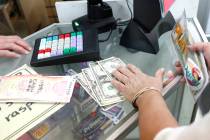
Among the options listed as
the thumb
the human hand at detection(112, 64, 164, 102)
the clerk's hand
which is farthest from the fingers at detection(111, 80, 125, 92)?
the clerk's hand

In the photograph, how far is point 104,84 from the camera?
2.88 feet

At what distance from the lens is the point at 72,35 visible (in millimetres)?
1032

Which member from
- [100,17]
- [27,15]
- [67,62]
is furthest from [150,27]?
[27,15]

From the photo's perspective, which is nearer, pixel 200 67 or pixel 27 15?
pixel 200 67

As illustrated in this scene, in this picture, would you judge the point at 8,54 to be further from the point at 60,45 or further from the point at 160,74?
the point at 160,74

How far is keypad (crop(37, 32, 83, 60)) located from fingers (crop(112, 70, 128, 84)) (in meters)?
0.15

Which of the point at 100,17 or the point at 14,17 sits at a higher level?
the point at 100,17

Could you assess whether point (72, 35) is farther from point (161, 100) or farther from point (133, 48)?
point (161, 100)

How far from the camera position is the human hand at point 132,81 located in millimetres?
807

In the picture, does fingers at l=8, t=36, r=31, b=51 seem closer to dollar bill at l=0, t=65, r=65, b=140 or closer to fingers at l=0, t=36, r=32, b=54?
fingers at l=0, t=36, r=32, b=54

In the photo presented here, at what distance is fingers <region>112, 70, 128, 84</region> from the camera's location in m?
0.85

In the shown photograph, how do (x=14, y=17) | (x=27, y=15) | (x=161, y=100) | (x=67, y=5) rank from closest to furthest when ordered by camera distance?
1. (x=161, y=100)
2. (x=67, y=5)
3. (x=27, y=15)
4. (x=14, y=17)

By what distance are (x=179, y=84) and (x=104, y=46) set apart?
0.32 meters

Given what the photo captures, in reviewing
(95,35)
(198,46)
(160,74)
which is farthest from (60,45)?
(198,46)
